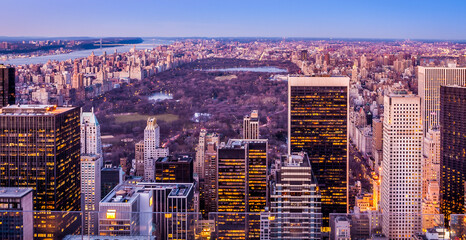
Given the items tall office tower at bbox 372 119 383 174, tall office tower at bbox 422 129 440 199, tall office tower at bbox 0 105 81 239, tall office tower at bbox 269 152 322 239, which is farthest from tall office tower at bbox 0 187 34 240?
tall office tower at bbox 372 119 383 174

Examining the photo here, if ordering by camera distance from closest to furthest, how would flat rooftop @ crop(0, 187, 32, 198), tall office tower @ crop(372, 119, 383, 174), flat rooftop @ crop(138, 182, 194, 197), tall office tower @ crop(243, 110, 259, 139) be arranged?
flat rooftop @ crop(0, 187, 32, 198) → flat rooftop @ crop(138, 182, 194, 197) → tall office tower @ crop(372, 119, 383, 174) → tall office tower @ crop(243, 110, 259, 139)

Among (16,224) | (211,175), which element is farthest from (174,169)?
(16,224)

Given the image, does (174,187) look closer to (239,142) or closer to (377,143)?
(239,142)

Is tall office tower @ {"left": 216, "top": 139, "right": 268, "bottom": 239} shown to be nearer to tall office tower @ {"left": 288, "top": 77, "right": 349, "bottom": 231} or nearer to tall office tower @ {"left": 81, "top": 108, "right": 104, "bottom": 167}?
tall office tower @ {"left": 288, "top": 77, "right": 349, "bottom": 231}

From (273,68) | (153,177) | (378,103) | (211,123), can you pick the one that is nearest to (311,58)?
(273,68)

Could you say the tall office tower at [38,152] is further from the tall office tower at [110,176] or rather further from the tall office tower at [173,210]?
the tall office tower at [173,210]

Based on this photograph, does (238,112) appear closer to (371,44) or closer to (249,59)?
(249,59)
